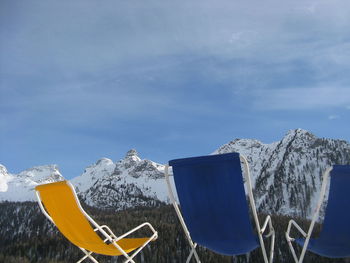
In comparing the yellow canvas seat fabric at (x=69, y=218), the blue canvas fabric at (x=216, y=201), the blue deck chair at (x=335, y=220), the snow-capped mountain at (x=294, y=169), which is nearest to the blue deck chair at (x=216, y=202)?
the blue canvas fabric at (x=216, y=201)

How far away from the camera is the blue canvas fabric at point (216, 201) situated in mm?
3107

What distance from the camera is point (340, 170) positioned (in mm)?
3066

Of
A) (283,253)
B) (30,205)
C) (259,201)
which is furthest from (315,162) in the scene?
(283,253)

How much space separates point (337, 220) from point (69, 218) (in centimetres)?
265

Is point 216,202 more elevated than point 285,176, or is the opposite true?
point 285,176

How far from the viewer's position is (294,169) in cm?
14475

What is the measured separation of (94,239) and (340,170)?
97.3 inches

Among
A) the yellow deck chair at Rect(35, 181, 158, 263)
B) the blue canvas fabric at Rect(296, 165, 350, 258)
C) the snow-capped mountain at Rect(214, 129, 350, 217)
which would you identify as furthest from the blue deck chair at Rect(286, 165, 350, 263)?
the snow-capped mountain at Rect(214, 129, 350, 217)

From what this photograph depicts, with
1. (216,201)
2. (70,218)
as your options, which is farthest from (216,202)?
(70,218)

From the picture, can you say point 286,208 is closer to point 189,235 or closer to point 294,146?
point 294,146

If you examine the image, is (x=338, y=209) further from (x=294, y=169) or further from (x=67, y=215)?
(x=294, y=169)

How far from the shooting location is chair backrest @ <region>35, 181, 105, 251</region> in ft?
11.4

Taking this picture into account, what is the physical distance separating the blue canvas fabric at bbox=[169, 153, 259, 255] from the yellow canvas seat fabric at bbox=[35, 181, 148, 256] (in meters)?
0.87

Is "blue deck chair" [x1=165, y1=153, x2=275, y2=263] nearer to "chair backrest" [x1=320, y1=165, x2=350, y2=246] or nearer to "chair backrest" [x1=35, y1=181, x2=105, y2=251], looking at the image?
"chair backrest" [x1=320, y1=165, x2=350, y2=246]
